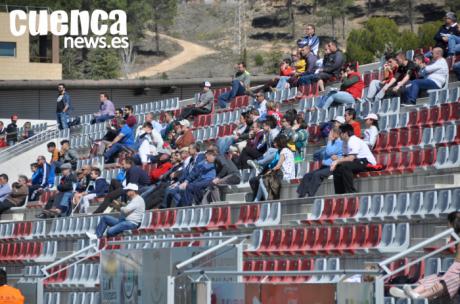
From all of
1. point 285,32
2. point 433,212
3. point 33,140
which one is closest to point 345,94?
point 433,212

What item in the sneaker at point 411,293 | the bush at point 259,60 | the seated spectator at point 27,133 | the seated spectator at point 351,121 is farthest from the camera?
the bush at point 259,60

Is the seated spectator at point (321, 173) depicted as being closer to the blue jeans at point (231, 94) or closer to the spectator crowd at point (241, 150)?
the spectator crowd at point (241, 150)

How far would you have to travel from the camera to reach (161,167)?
21.3m

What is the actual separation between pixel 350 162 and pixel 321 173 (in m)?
0.66

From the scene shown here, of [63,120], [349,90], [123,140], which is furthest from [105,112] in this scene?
[349,90]

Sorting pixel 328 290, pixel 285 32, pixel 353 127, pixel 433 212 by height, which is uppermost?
pixel 285 32

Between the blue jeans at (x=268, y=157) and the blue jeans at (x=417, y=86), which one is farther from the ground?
the blue jeans at (x=417, y=86)

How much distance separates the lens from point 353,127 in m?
17.5

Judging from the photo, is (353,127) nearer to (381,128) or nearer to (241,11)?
(381,128)

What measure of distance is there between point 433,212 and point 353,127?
11.7 feet

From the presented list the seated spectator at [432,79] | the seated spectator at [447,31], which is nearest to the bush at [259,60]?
the seated spectator at [447,31]

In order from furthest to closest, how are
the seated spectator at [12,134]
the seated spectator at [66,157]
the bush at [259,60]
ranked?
the bush at [259,60], the seated spectator at [12,134], the seated spectator at [66,157]

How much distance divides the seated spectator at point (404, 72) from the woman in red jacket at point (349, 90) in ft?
2.99

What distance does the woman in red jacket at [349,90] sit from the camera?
813 inches
